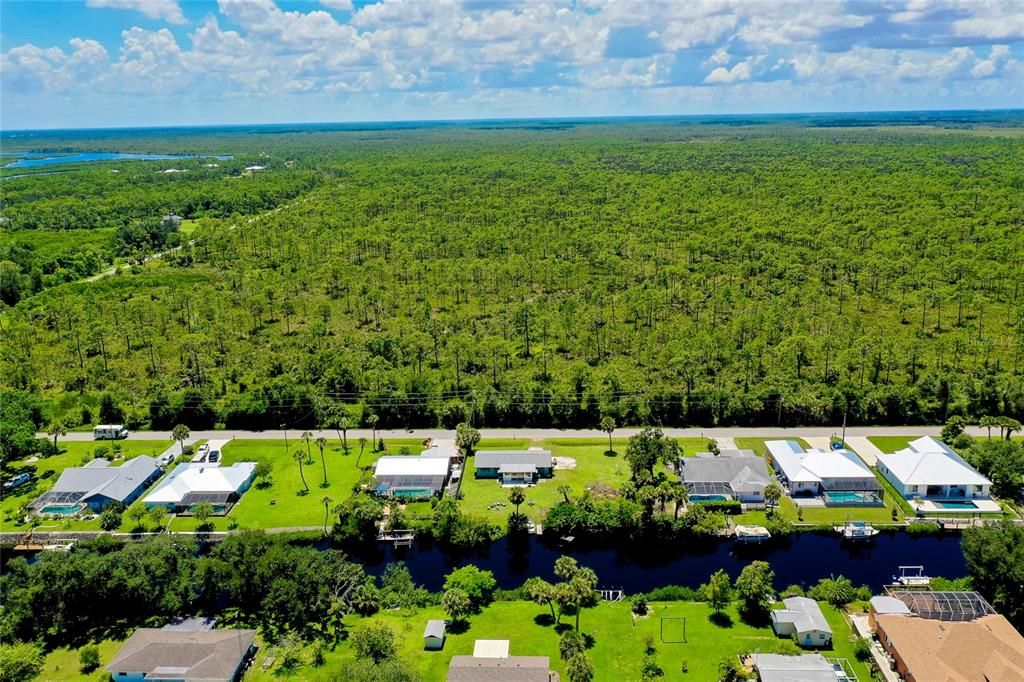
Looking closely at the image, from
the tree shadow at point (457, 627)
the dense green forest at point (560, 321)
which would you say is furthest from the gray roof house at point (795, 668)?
the dense green forest at point (560, 321)

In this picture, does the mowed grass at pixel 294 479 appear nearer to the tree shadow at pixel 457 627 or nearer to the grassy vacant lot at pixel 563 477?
the grassy vacant lot at pixel 563 477

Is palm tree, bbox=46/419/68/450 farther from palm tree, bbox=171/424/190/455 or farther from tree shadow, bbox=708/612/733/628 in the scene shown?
tree shadow, bbox=708/612/733/628

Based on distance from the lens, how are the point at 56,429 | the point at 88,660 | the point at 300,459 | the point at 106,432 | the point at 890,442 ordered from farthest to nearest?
the point at 106,432 → the point at 56,429 → the point at 890,442 → the point at 300,459 → the point at 88,660

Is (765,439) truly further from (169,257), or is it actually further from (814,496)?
(169,257)

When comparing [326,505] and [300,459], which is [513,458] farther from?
[300,459]

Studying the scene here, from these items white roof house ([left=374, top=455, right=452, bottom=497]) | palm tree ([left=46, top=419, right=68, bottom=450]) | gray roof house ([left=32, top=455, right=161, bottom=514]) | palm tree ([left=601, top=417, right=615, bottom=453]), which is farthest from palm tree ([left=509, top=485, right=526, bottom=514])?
palm tree ([left=46, top=419, right=68, bottom=450])

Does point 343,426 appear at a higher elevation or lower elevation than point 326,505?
higher

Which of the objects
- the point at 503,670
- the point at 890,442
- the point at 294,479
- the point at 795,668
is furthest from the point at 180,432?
the point at 890,442
